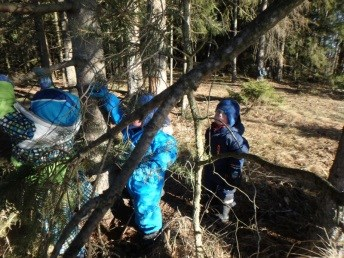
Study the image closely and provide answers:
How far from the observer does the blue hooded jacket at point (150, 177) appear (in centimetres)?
294

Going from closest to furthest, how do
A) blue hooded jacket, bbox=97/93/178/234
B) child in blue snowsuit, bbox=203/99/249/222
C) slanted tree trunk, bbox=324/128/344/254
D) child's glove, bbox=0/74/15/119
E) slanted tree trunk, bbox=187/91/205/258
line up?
1. child's glove, bbox=0/74/15/119
2. slanted tree trunk, bbox=187/91/205/258
3. slanted tree trunk, bbox=324/128/344/254
4. blue hooded jacket, bbox=97/93/178/234
5. child in blue snowsuit, bbox=203/99/249/222

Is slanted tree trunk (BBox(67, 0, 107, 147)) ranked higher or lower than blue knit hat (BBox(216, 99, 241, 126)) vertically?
higher

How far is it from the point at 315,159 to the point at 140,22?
483cm

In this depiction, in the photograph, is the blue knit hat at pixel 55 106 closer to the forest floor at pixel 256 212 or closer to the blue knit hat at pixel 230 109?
the forest floor at pixel 256 212

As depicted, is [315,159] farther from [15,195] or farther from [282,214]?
[15,195]

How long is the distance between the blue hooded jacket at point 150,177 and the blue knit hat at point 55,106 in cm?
68

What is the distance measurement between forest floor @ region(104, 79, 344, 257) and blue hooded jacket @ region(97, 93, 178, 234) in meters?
0.17

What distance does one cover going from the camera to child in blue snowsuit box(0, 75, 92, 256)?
56.5 inches

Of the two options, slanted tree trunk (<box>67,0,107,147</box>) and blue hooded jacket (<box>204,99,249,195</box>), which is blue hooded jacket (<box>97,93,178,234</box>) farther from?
blue hooded jacket (<box>204,99,249,195</box>)

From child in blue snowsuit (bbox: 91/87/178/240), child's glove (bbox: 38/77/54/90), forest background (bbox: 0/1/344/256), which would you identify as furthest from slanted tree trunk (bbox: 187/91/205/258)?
child's glove (bbox: 38/77/54/90)

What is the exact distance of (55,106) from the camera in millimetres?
1939

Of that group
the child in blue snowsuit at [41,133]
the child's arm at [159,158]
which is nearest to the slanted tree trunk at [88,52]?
the child in blue snowsuit at [41,133]

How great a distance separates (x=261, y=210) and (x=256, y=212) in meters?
0.41

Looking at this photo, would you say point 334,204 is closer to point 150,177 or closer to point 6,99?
point 150,177
